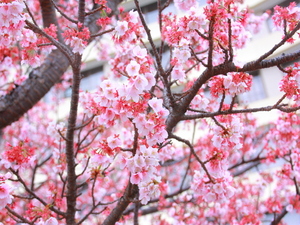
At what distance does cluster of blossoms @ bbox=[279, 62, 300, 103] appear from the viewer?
2416 millimetres

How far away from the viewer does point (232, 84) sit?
8.29ft

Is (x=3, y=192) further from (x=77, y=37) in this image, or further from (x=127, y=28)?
(x=127, y=28)

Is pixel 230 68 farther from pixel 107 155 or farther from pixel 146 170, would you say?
pixel 107 155

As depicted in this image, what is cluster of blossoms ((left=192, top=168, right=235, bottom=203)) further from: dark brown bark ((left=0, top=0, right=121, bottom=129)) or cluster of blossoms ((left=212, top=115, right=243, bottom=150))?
dark brown bark ((left=0, top=0, right=121, bottom=129))

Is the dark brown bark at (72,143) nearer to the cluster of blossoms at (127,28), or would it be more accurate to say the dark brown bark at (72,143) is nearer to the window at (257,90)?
the cluster of blossoms at (127,28)

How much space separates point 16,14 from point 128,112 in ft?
3.60

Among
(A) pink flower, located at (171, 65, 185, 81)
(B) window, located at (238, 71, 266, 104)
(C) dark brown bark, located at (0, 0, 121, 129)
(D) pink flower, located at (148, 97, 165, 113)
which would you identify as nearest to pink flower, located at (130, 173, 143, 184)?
(D) pink flower, located at (148, 97, 165, 113)

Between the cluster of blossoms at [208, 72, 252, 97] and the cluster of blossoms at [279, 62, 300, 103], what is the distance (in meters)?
0.28

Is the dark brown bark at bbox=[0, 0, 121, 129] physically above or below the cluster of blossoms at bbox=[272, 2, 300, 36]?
above

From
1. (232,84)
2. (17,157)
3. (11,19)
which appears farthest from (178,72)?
(17,157)

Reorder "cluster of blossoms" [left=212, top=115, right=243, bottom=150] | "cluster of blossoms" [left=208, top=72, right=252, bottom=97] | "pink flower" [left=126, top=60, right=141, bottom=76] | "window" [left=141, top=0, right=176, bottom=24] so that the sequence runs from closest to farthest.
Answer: "pink flower" [left=126, top=60, right=141, bottom=76], "cluster of blossoms" [left=208, top=72, right=252, bottom=97], "cluster of blossoms" [left=212, top=115, right=243, bottom=150], "window" [left=141, top=0, right=176, bottom=24]

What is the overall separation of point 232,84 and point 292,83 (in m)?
0.46

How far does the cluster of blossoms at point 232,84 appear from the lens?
2.50 meters

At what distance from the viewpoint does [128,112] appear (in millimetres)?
2104
